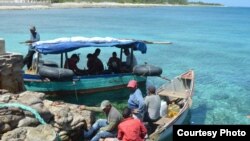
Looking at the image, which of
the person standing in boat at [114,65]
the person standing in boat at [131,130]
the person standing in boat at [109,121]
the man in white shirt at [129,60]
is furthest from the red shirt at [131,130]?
the man in white shirt at [129,60]

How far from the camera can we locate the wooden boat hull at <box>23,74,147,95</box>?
1592 centimetres

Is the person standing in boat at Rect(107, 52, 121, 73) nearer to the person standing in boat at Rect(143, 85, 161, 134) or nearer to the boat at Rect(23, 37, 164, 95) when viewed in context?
the boat at Rect(23, 37, 164, 95)

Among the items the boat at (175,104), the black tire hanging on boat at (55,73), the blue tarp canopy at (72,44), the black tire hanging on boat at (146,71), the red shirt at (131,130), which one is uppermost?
the blue tarp canopy at (72,44)

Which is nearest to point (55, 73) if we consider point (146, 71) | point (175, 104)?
point (146, 71)

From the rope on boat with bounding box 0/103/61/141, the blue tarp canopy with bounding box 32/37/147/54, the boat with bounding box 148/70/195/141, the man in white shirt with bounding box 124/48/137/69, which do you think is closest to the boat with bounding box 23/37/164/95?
the blue tarp canopy with bounding box 32/37/147/54

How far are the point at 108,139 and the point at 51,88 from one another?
6.46 meters

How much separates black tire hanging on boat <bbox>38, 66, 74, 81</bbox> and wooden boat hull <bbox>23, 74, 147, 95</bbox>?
0.80ft

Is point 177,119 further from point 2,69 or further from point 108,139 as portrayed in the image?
point 2,69

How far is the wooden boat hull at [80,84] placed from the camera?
15922 millimetres

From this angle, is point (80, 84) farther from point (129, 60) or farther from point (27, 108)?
point (27, 108)

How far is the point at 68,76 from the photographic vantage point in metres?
15.8

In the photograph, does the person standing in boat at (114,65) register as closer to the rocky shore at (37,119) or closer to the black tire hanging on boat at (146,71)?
the black tire hanging on boat at (146,71)

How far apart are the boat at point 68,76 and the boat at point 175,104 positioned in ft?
4.42

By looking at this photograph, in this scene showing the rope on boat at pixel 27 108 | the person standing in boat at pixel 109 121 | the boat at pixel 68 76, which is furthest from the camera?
the boat at pixel 68 76
